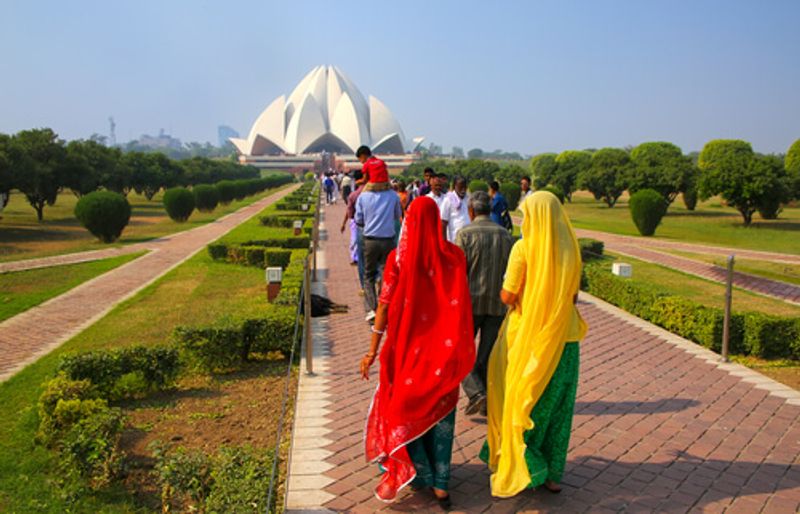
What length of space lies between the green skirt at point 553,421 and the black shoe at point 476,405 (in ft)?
3.07

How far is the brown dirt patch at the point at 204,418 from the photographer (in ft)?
11.5

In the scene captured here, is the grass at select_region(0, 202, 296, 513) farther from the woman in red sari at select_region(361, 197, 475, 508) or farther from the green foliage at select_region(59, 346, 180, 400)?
the woman in red sari at select_region(361, 197, 475, 508)

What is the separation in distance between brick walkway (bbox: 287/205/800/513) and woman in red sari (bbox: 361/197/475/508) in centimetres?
29

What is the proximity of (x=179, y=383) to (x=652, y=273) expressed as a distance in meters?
7.35

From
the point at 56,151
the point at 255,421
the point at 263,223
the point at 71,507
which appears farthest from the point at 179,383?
the point at 56,151

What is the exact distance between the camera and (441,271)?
8.76ft

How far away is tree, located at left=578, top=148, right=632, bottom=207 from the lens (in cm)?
2681

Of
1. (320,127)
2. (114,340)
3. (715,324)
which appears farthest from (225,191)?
(320,127)

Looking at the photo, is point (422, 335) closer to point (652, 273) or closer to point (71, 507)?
point (71, 507)

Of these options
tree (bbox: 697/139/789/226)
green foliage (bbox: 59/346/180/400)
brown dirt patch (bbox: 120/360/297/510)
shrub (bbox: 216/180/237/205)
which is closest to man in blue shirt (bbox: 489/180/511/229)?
brown dirt patch (bbox: 120/360/297/510)

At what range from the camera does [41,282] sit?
365 inches

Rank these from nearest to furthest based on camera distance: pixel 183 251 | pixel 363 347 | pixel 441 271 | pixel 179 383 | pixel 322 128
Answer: pixel 441 271
pixel 179 383
pixel 363 347
pixel 183 251
pixel 322 128

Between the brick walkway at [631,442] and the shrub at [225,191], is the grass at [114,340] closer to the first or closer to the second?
the brick walkway at [631,442]

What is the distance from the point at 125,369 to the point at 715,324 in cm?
424
